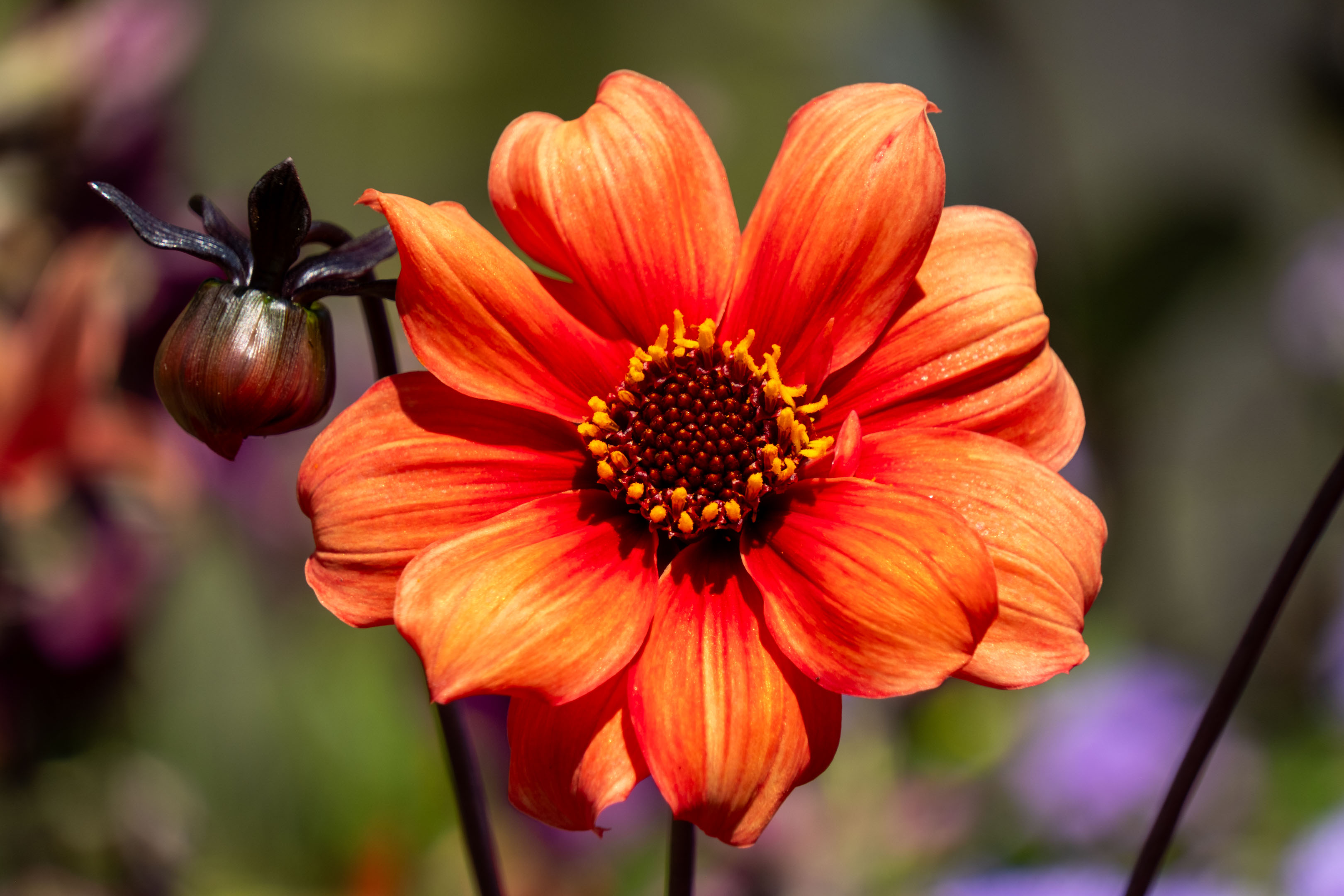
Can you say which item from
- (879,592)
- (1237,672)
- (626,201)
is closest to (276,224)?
(626,201)

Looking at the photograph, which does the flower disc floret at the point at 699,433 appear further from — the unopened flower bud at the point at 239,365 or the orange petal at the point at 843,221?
the unopened flower bud at the point at 239,365

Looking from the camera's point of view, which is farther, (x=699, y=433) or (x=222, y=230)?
(x=699, y=433)

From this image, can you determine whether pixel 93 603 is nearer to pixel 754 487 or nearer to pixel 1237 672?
pixel 754 487

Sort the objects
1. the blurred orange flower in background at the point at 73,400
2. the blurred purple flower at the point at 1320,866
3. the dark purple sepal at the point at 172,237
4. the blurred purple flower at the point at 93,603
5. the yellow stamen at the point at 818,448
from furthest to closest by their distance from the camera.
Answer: the blurred purple flower at the point at 93,603, the blurred orange flower in background at the point at 73,400, the blurred purple flower at the point at 1320,866, the yellow stamen at the point at 818,448, the dark purple sepal at the point at 172,237

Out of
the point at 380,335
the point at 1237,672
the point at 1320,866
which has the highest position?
the point at 380,335

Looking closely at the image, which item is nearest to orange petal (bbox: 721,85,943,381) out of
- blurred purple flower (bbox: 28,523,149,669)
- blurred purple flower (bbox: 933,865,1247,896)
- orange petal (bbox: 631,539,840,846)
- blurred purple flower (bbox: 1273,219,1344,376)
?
orange petal (bbox: 631,539,840,846)

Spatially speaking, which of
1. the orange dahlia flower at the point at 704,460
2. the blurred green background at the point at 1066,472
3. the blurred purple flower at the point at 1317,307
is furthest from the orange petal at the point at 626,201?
the blurred purple flower at the point at 1317,307

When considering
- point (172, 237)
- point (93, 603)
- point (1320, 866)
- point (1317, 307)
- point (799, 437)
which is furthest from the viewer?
point (1317, 307)
